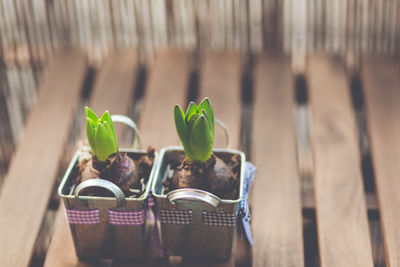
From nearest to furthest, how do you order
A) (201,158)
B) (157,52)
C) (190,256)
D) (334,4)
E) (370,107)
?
(201,158) < (190,256) < (370,107) < (334,4) < (157,52)

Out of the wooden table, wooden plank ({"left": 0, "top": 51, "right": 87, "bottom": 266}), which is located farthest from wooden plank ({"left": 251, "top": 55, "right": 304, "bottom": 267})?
wooden plank ({"left": 0, "top": 51, "right": 87, "bottom": 266})

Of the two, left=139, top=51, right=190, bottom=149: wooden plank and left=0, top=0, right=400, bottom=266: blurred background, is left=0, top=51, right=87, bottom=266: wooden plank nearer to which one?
left=0, top=0, right=400, bottom=266: blurred background

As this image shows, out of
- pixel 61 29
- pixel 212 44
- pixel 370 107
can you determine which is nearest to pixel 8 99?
pixel 61 29

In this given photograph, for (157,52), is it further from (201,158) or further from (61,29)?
(201,158)

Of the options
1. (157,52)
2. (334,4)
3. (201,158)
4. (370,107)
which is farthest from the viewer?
(157,52)

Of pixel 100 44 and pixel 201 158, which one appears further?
pixel 100 44

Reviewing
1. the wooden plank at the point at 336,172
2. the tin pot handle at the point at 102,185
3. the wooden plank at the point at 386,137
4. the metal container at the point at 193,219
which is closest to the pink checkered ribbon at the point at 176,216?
the metal container at the point at 193,219
